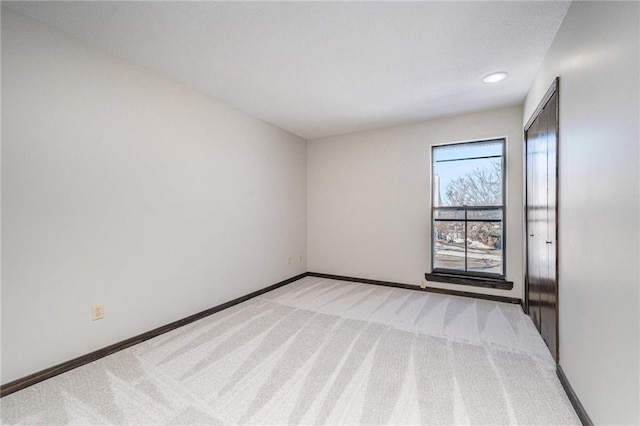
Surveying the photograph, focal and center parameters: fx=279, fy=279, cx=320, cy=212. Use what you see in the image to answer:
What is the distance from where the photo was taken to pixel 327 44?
6.93 feet

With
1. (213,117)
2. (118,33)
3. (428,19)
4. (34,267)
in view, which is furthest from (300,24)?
(34,267)

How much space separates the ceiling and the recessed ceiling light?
0.24ft

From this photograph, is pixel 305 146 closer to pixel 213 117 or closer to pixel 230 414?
pixel 213 117

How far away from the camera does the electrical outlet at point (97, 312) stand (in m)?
2.17

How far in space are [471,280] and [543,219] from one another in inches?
60.7

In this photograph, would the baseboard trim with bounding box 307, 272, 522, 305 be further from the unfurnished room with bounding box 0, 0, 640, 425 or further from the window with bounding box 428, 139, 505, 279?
the window with bounding box 428, 139, 505, 279

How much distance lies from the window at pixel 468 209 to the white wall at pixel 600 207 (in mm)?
1855

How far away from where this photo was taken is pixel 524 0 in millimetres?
1698

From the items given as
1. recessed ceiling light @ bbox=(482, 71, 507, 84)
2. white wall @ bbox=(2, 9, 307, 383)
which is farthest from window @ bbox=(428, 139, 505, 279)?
white wall @ bbox=(2, 9, 307, 383)

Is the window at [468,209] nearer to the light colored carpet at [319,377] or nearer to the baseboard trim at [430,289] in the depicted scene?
the baseboard trim at [430,289]

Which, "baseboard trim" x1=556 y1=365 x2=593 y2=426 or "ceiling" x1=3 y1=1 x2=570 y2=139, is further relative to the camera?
"ceiling" x1=3 y1=1 x2=570 y2=139

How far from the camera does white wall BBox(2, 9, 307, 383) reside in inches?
71.6

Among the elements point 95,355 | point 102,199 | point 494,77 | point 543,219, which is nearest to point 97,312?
point 95,355

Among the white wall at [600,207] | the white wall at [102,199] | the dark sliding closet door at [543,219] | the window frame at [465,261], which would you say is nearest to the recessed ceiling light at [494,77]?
the dark sliding closet door at [543,219]
